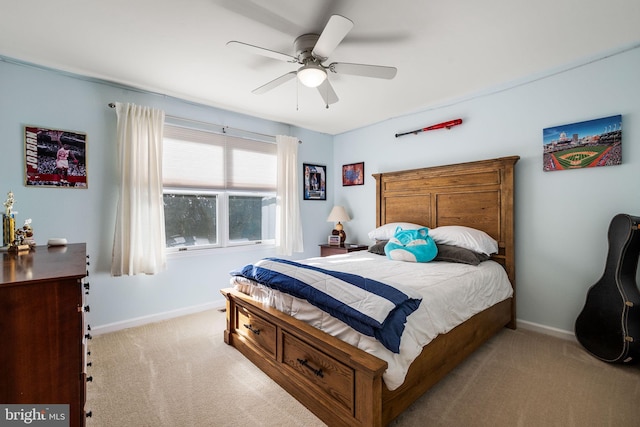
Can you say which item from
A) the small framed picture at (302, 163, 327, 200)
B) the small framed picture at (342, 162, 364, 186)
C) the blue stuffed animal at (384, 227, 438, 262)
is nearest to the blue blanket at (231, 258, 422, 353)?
the blue stuffed animal at (384, 227, 438, 262)

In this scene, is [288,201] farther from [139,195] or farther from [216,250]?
[139,195]

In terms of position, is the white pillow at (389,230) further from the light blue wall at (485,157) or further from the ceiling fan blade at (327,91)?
the ceiling fan blade at (327,91)

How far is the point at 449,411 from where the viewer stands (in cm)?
174

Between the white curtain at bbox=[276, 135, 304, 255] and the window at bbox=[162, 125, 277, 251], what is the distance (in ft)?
0.43

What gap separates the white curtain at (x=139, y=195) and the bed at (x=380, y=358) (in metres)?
1.10

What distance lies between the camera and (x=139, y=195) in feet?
9.64

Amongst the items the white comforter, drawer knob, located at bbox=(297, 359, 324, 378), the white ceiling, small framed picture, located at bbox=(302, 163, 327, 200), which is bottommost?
drawer knob, located at bbox=(297, 359, 324, 378)

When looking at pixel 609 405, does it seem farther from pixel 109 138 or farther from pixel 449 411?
pixel 109 138

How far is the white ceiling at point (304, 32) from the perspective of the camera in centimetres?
183

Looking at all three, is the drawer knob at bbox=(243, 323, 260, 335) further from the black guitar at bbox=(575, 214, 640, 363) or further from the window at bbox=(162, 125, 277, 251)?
the black guitar at bbox=(575, 214, 640, 363)

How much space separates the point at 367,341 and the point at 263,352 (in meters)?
1.04

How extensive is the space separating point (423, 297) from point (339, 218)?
8.71ft

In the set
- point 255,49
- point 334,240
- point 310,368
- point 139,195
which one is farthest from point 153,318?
point 255,49

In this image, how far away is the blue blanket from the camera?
4.88 feet
